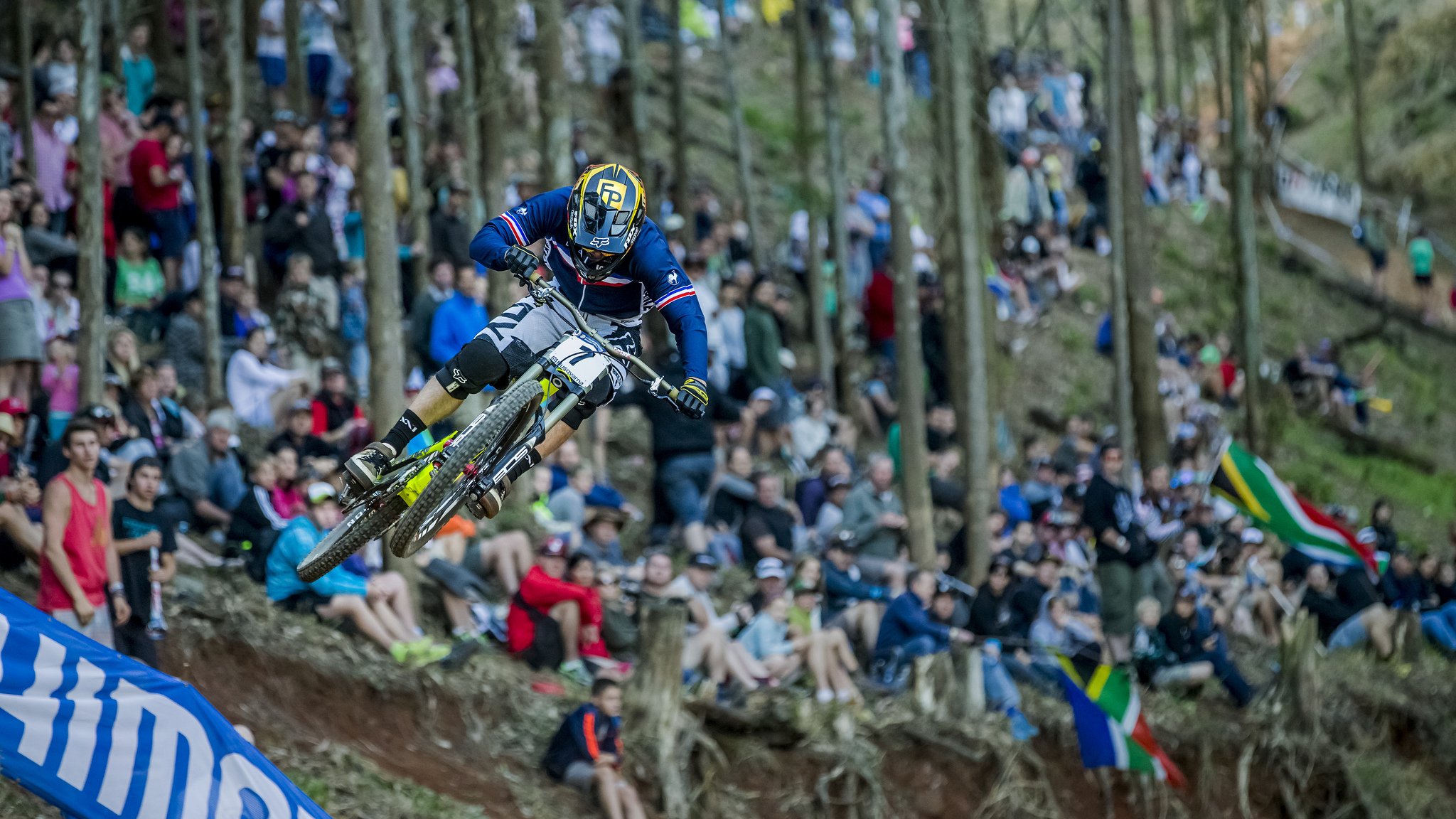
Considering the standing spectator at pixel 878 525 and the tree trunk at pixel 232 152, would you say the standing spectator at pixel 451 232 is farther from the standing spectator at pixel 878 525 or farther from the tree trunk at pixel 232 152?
the standing spectator at pixel 878 525

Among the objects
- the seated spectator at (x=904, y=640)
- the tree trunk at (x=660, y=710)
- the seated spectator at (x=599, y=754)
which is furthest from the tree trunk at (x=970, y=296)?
the seated spectator at (x=599, y=754)

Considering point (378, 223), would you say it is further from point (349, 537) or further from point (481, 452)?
point (481, 452)

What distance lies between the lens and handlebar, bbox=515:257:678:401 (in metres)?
8.82

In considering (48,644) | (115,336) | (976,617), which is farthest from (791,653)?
(48,644)

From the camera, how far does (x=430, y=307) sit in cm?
1497

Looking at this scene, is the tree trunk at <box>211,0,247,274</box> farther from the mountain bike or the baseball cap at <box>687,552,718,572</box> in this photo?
the mountain bike

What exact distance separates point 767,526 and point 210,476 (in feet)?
17.6

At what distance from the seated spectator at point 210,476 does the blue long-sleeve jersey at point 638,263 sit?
4469 millimetres

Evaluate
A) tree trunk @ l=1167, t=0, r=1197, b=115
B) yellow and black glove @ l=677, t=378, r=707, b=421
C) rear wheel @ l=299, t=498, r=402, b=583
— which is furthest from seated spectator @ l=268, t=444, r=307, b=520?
tree trunk @ l=1167, t=0, r=1197, b=115

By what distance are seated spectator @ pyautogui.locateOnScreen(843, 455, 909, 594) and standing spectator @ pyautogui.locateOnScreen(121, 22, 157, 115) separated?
Result: 28.9 ft

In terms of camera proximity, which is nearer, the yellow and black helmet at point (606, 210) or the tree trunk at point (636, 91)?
the yellow and black helmet at point (606, 210)

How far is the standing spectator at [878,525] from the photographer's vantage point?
15.9 meters

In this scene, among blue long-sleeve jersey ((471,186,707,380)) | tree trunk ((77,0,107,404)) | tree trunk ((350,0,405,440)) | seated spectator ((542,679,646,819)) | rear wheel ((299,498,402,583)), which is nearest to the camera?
blue long-sleeve jersey ((471,186,707,380))

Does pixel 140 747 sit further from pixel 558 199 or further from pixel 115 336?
pixel 115 336
